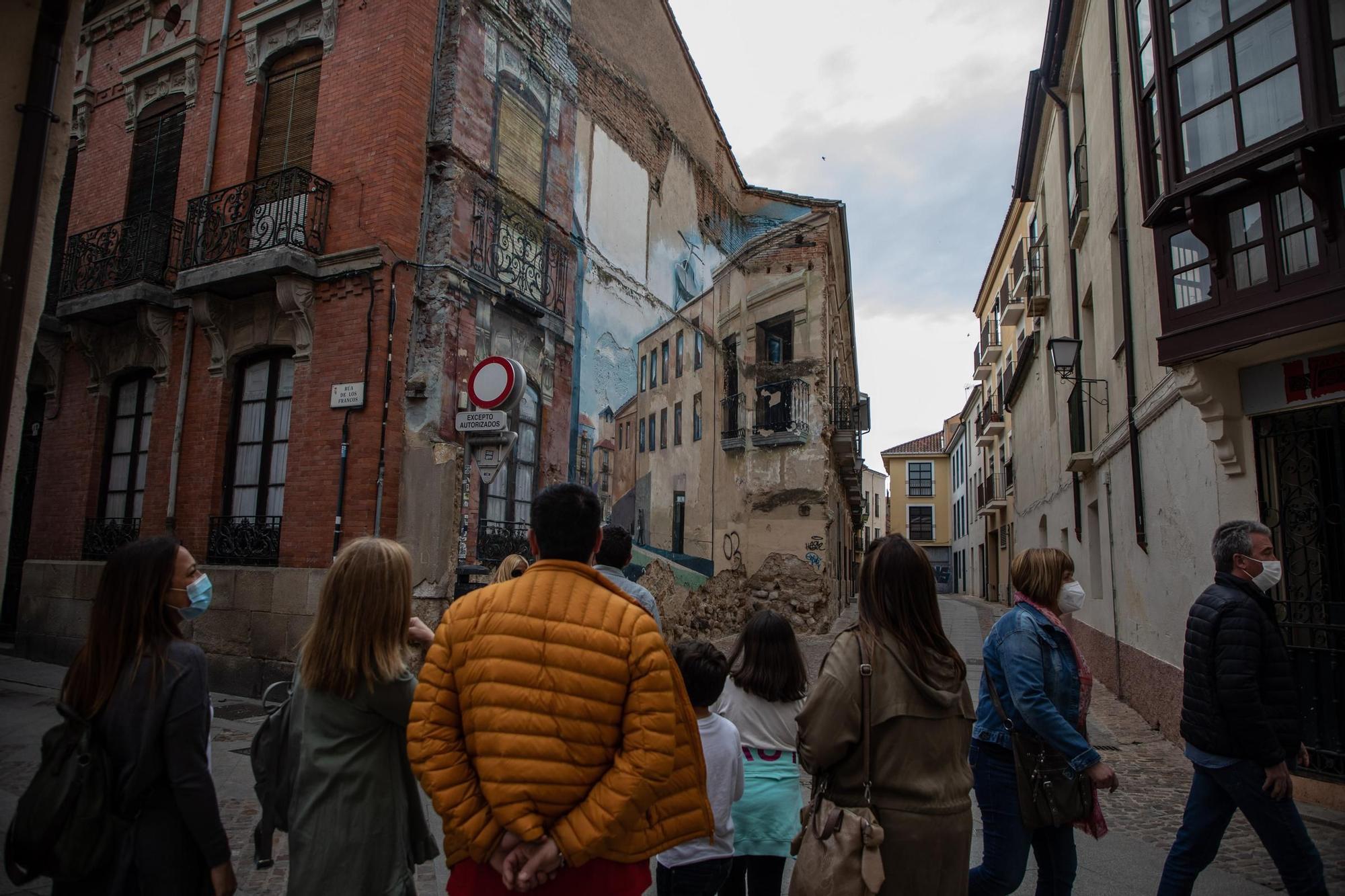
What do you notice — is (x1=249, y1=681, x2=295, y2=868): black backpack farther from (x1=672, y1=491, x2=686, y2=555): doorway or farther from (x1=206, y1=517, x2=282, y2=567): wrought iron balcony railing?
(x1=672, y1=491, x2=686, y2=555): doorway

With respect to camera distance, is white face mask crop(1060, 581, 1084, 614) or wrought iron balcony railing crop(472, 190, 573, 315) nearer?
white face mask crop(1060, 581, 1084, 614)

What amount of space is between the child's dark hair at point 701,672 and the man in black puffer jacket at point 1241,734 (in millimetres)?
2168

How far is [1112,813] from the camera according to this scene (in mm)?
5898

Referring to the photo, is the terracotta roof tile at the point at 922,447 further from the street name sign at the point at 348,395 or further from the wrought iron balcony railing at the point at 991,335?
the street name sign at the point at 348,395

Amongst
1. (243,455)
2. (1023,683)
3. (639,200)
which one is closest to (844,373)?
(639,200)

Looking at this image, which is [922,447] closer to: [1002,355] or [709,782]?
[1002,355]

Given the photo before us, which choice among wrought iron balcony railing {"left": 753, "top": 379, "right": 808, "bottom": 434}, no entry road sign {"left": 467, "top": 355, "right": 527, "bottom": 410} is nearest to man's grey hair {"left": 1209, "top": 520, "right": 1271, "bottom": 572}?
no entry road sign {"left": 467, "top": 355, "right": 527, "bottom": 410}

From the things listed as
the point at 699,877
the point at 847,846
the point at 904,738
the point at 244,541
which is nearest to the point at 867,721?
the point at 904,738

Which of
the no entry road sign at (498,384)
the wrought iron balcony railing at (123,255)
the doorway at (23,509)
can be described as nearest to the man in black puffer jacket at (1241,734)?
the no entry road sign at (498,384)

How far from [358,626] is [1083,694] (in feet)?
9.52

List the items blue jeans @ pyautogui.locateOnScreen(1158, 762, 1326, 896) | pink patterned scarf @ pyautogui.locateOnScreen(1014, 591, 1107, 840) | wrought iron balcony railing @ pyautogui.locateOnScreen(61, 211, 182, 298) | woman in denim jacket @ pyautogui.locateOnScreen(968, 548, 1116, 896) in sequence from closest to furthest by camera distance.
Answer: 1. woman in denim jacket @ pyautogui.locateOnScreen(968, 548, 1116, 896)
2. pink patterned scarf @ pyautogui.locateOnScreen(1014, 591, 1107, 840)
3. blue jeans @ pyautogui.locateOnScreen(1158, 762, 1326, 896)
4. wrought iron balcony railing @ pyautogui.locateOnScreen(61, 211, 182, 298)

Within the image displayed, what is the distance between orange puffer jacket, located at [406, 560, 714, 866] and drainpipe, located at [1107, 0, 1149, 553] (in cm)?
894

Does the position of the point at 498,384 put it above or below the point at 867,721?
above

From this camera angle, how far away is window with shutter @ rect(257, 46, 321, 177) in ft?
35.5
